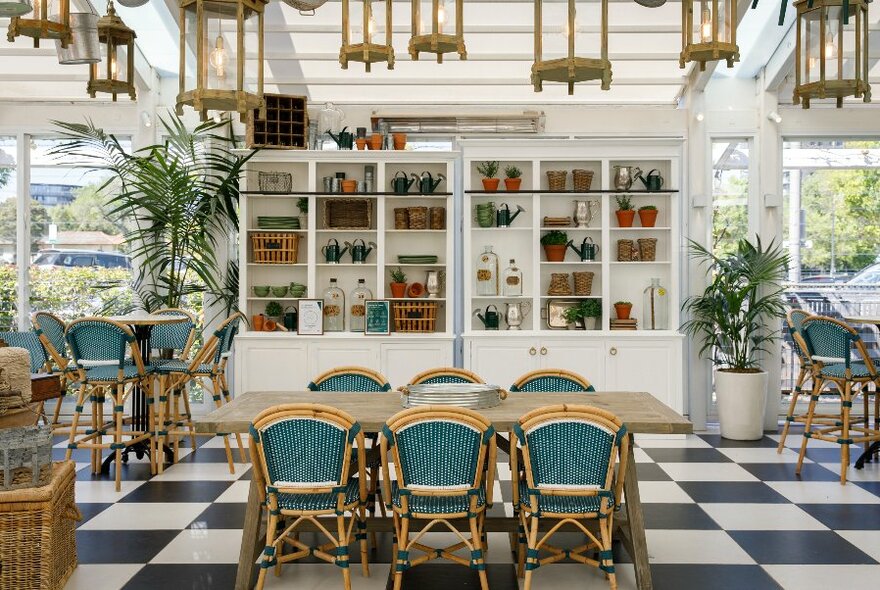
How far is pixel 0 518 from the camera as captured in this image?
3.36m

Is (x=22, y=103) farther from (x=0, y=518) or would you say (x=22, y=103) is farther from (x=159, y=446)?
(x=0, y=518)

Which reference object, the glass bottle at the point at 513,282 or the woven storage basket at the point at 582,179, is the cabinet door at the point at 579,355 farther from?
the woven storage basket at the point at 582,179

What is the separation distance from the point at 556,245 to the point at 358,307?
1.91 meters

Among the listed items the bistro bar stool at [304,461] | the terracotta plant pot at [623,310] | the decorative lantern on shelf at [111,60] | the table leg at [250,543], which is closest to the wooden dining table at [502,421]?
the table leg at [250,543]

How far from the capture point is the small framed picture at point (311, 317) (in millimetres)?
7305

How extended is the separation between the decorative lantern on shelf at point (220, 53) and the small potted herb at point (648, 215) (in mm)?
4829

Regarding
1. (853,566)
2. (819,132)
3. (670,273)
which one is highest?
(819,132)

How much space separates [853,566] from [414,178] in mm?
4894

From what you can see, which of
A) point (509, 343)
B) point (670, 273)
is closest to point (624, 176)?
point (670, 273)

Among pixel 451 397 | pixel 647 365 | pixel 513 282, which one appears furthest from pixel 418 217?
pixel 451 397

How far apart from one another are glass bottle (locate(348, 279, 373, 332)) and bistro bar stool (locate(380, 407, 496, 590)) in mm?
4160

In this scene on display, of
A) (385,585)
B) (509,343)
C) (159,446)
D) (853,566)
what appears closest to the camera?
(385,585)

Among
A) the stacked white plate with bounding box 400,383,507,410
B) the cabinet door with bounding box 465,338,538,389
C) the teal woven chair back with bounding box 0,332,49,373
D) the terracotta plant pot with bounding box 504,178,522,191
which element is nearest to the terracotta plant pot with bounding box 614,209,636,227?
the terracotta plant pot with bounding box 504,178,522,191

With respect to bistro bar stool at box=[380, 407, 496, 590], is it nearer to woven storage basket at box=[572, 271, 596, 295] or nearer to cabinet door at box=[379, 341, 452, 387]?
cabinet door at box=[379, 341, 452, 387]
